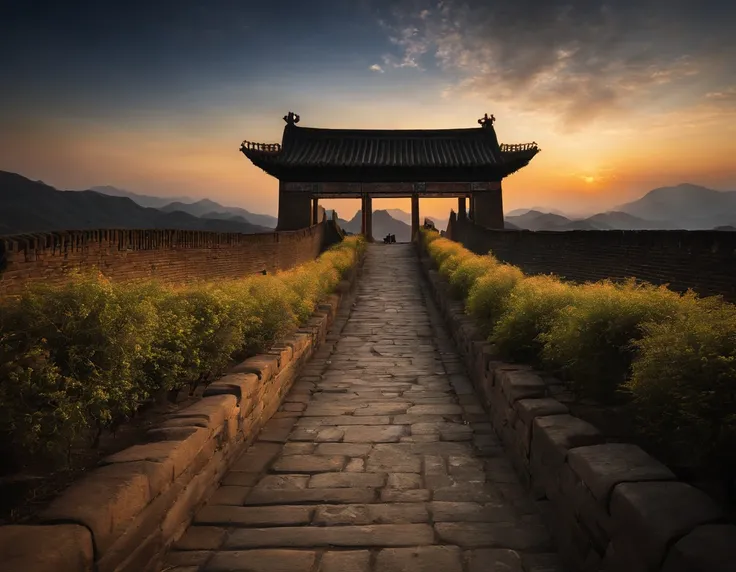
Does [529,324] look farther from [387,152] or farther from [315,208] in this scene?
[387,152]

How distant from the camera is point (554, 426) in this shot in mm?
2896

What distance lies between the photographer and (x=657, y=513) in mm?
1850

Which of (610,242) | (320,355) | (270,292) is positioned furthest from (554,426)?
(610,242)

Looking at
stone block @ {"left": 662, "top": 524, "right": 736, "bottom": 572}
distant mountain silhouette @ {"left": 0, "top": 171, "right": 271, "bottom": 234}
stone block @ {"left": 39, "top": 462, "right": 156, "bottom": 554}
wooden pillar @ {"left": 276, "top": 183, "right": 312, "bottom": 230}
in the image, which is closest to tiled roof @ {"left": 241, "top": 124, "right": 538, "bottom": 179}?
wooden pillar @ {"left": 276, "top": 183, "right": 312, "bottom": 230}

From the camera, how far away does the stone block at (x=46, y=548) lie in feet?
5.43

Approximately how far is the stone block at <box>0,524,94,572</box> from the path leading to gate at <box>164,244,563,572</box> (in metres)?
0.70

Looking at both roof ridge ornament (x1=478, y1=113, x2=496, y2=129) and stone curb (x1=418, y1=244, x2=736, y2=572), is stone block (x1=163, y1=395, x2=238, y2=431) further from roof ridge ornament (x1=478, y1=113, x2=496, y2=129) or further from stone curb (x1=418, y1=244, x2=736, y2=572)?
roof ridge ornament (x1=478, y1=113, x2=496, y2=129)

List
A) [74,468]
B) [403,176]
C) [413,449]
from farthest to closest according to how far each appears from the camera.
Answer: [403,176], [413,449], [74,468]

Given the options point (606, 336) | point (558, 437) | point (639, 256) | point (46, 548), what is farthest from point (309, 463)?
point (639, 256)

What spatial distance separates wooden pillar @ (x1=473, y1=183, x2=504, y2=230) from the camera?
2509 centimetres

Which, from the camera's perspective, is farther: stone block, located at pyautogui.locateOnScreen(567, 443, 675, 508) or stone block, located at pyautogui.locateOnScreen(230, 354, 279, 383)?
stone block, located at pyautogui.locateOnScreen(230, 354, 279, 383)

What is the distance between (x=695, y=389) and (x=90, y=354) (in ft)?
10.7

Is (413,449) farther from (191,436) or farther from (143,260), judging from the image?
(143,260)

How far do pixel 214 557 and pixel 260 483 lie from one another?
84cm
